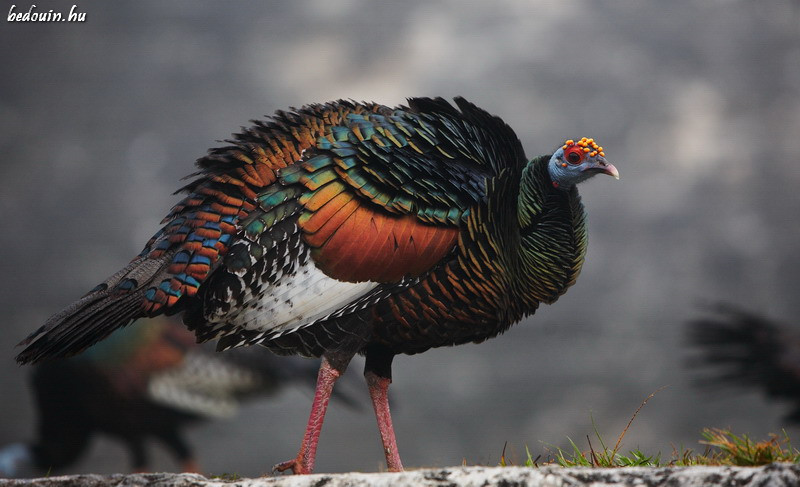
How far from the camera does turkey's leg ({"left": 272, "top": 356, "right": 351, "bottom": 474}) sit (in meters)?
4.50

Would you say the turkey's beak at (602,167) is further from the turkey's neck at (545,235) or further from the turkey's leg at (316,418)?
the turkey's leg at (316,418)

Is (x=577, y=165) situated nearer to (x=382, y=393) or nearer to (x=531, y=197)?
(x=531, y=197)

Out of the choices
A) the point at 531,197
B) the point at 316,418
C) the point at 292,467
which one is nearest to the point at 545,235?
the point at 531,197

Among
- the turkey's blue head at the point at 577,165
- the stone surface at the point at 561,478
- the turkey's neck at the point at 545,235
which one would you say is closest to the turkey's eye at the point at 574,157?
the turkey's blue head at the point at 577,165

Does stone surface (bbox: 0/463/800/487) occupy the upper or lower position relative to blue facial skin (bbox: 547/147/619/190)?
lower

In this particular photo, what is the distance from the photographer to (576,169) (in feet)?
16.6

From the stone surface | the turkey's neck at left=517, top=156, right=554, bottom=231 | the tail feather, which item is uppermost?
the turkey's neck at left=517, top=156, right=554, bottom=231

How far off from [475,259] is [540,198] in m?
0.74

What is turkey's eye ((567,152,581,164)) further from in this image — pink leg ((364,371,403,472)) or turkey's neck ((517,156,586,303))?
pink leg ((364,371,403,472))

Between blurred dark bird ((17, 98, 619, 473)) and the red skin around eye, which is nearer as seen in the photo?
blurred dark bird ((17, 98, 619, 473))

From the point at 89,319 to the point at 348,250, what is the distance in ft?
4.93

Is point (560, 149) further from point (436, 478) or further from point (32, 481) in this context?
point (32, 481)

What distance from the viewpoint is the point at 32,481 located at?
387 centimetres

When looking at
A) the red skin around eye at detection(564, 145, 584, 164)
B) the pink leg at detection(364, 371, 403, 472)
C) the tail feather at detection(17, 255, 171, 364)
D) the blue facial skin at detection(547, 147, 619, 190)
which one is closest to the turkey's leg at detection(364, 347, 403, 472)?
the pink leg at detection(364, 371, 403, 472)
